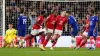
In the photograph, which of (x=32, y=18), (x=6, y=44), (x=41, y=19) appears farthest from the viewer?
(x=32, y=18)

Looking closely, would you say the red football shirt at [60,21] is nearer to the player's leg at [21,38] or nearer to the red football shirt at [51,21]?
the red football shirt at [51,21]

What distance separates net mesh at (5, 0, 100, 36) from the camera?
3419 centimetres

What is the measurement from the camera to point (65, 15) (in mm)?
27766

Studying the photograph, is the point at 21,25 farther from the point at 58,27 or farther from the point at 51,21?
the point at 51,21

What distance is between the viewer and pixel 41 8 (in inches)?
1353

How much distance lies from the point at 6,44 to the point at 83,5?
6.89 meters

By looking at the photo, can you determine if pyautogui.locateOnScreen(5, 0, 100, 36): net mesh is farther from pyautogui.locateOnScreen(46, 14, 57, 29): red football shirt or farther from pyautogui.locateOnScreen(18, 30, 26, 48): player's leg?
pyautogui.locateOnScreen(46, 14, 57, 29): red football shirt

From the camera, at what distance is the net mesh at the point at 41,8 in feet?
112

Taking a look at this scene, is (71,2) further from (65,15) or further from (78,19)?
(65,15)

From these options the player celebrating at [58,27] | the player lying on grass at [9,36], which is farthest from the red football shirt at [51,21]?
the player lying on grass at [9,36]

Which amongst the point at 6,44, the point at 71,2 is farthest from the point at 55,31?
the point at 71,2

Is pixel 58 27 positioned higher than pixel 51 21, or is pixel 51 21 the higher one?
pixel 51 21

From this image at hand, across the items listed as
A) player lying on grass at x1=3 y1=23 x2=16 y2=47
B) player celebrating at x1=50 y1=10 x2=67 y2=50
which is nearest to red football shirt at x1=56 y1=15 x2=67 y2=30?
player celebrating at x1=50 y1=10 x2=67 y2=50

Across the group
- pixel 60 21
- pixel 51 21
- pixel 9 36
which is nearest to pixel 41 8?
pixel 9 36
